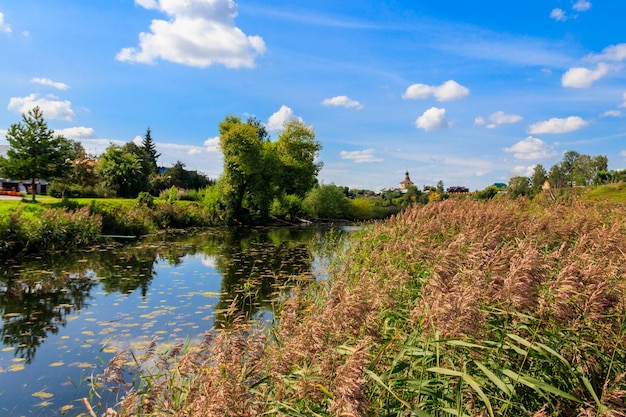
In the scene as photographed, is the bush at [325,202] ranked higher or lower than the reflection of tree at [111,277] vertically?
higher

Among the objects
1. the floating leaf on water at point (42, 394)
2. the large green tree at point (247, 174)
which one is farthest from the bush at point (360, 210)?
the floating leaf on water at point (42, 394)

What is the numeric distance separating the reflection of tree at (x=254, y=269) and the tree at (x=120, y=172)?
2624cm

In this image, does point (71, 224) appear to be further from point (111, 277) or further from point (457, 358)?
point (457, 358)

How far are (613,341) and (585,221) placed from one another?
5157 mm

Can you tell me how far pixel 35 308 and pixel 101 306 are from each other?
1468 millimetres

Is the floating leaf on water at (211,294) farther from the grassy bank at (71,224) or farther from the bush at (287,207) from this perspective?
the bush at (287,207)

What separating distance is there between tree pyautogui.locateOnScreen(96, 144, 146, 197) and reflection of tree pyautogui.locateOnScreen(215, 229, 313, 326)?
86.1 ft

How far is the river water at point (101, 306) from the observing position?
Answer: 619cm

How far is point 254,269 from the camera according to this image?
49.4ft

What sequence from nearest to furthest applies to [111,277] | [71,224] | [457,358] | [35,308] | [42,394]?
[457,358] < [42,394] < [35,308] < [111,277] < [71,224]

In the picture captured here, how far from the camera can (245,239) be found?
2575 centimetres

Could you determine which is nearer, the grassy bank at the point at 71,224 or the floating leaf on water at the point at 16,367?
the floating leaf on water at the point at 16,367

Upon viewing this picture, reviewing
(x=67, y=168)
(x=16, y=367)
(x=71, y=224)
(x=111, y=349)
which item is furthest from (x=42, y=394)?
(x=67, y=168)

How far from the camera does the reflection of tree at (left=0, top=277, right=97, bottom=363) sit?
7751 mm
